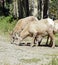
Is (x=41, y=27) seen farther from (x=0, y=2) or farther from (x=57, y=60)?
(x=0, y=2)

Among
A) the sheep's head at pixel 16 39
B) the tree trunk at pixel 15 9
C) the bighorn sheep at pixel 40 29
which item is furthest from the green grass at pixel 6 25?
the bighorn sheep at pixel 40 29

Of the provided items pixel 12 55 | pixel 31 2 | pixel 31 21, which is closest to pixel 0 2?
pixel 31 2

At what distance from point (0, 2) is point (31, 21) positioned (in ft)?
78.8

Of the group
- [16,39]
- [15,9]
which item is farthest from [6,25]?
[16,39]

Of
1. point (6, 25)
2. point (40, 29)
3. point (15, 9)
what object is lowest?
point (6, 25)

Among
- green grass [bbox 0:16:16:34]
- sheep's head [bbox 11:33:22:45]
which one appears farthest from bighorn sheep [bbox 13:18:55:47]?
green grass [bbox 0:16:16:34]

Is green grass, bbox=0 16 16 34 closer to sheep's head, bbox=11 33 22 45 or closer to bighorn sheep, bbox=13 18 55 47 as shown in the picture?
sheep's head, bbox=11 33 22 45

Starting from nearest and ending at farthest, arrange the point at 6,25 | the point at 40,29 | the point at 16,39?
the point at 40,29 < the point at 16,39 < the point at 6,25

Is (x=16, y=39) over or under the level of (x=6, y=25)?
over

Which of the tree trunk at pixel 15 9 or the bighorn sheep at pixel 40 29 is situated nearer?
the bighorn sheep at pixel 40 29

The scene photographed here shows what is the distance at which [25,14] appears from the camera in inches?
1394

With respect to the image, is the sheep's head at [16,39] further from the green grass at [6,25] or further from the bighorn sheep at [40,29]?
the green grass at [6,25]

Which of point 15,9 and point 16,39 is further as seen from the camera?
point 15,9

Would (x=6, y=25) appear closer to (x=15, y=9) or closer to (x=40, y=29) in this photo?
(x=15, y=9)
